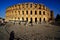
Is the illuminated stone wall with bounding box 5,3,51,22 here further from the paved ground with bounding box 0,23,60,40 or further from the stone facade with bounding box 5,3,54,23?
the paved ground with bounding box 0,23,60,40

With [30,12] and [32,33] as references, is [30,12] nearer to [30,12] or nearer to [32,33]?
[30,12]

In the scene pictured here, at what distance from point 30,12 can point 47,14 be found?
22.2 ft

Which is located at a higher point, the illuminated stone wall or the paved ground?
the illuminated stone wall

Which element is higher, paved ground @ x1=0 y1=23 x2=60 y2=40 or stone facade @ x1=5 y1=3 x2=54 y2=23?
stone facade @ x1=5 y1=3 x2=54 y2=23

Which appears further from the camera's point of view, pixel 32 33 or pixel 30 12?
pixel 30 12

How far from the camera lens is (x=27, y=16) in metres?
37.5

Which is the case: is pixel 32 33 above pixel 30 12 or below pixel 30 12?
below

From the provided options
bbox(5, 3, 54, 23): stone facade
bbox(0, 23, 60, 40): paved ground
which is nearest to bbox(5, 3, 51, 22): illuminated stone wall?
bbox(5, 3, 54, 23): stone facade

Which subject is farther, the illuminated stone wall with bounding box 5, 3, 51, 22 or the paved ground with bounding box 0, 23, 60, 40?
the illuminated stone wall with bounding box 5, 3, 51, 22

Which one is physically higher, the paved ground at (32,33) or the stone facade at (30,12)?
the stone facade at (30,12)

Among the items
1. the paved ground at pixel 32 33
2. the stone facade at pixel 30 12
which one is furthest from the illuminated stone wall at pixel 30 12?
the paved ground at pixel 32 33

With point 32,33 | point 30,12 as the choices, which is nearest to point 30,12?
point 30,12

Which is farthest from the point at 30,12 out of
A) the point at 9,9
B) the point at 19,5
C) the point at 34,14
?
the point at 9,9

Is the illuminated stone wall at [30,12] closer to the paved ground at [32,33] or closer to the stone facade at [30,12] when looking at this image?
the stone facade at [30,12]
